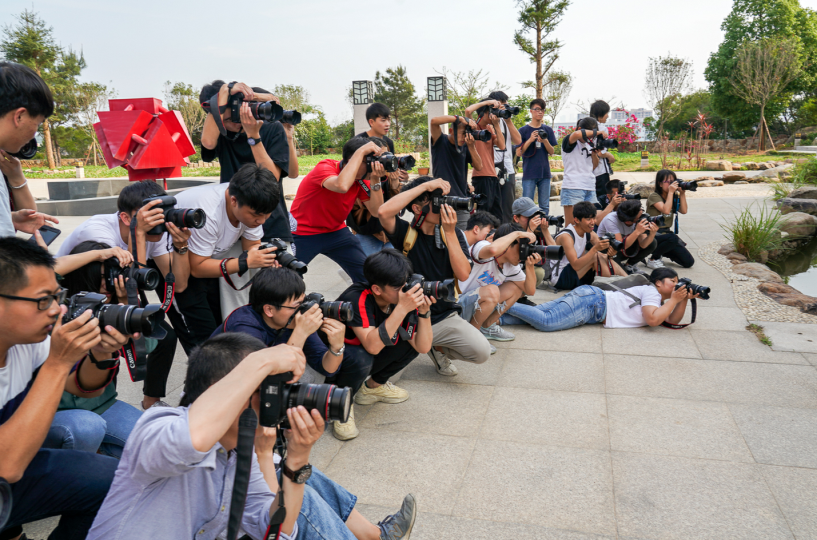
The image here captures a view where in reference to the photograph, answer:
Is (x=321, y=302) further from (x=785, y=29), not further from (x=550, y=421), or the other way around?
(x=785, y=29)

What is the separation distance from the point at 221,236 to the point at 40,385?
1.67 m

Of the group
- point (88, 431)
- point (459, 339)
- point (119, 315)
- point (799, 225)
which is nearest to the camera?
point (119, 315)

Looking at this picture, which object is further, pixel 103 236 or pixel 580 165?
pixel 580 165

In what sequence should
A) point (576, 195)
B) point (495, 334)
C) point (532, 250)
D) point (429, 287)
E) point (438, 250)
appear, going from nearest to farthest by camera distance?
point (429, 287), point (438, 250), point (532, 250), point (495, 334), point (576, 195)

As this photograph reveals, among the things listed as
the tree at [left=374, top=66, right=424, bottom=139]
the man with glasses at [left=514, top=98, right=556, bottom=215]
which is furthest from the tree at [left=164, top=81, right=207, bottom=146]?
the man with glasses at [left=514, top=98, right=556, bottom=215]

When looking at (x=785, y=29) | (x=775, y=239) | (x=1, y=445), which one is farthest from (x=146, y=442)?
(x=785, y=29)

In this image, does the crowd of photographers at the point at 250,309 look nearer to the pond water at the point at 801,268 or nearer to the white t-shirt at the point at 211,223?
the white t-shirt at the point at 211,223

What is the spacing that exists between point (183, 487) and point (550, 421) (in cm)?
211

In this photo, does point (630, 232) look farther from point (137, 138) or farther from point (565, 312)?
point (137, 138)

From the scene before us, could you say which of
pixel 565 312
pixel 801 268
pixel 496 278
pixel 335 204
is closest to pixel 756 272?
pixel 801 268

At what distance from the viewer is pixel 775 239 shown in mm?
6977

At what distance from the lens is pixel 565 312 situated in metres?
4.45

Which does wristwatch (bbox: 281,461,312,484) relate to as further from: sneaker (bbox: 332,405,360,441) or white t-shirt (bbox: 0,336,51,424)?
sneaker (bbox: 332,405,360,441)

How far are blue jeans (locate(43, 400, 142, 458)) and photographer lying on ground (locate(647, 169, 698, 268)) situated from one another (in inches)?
211
